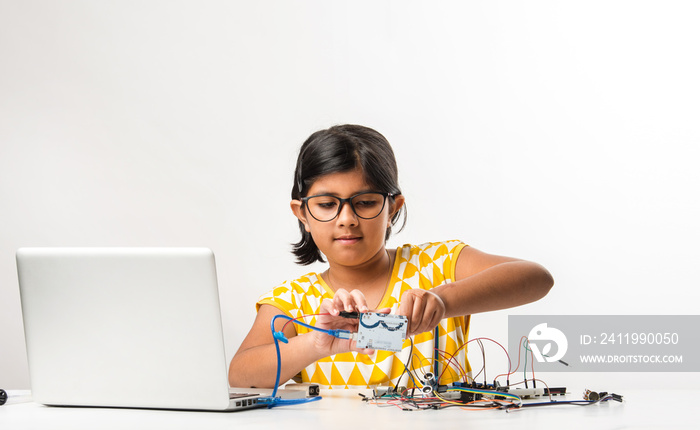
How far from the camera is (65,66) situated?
327cm

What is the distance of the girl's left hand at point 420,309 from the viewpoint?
1.21 meters

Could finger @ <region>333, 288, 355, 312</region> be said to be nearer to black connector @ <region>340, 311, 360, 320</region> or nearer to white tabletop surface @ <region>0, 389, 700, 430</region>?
black connector @ <region>340, 311, 360, 320</region>

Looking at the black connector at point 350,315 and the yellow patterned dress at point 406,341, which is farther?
the yellow patterned dress at point 406,341

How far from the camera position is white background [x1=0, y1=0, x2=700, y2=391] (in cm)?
297

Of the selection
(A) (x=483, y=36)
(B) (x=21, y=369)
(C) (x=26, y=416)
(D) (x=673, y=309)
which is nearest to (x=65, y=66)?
(B) (x=21, y=369)

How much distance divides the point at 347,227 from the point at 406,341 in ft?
1.17

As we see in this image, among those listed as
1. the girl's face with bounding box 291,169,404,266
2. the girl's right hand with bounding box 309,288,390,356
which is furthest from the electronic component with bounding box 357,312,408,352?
the girl's face with bounding box 291,169,404,266

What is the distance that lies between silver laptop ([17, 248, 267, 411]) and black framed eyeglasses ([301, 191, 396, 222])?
2.08ft

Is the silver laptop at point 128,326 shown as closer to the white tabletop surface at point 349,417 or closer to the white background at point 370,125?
the white tabletop surface at point 349,417
